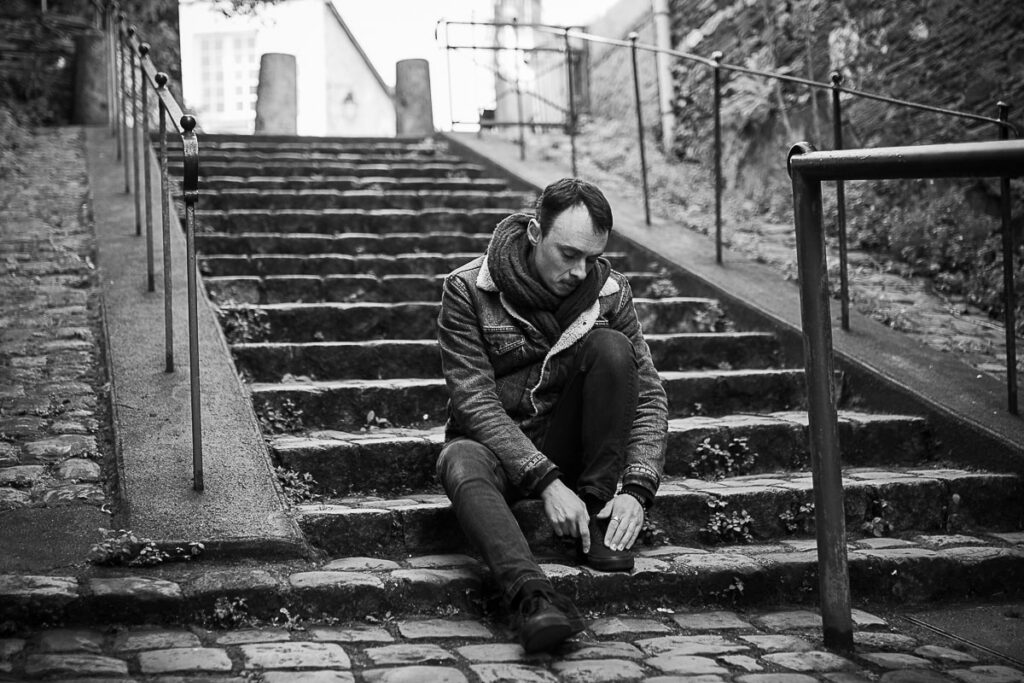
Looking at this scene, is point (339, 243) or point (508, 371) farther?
point (339, 243)

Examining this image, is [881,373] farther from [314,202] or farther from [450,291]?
[314,202]

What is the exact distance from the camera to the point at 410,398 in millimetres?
3988

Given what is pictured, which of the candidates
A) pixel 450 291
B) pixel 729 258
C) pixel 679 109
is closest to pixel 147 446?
pixel 450 291

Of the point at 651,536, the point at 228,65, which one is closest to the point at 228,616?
the point at 651,536

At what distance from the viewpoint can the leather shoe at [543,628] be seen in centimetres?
249

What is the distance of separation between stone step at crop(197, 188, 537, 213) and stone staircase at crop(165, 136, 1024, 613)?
19.1 inches

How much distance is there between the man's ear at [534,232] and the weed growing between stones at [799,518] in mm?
1189

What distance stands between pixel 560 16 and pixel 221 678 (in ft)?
39.3

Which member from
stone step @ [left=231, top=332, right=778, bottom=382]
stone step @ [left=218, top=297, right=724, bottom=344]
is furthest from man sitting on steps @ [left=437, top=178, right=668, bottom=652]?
stone step @ [left=218, top=297, right=724, bottom=344]

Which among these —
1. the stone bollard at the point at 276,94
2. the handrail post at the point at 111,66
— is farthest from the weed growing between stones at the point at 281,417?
the stone bollard at the point at 276,94

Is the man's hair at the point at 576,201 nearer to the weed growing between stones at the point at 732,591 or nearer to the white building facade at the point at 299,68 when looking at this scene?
the weed growing between stones at the point at 732,591

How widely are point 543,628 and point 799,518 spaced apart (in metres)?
1.28

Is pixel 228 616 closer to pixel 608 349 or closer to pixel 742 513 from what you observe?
pixel 608 349

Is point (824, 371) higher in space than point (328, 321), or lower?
lower
